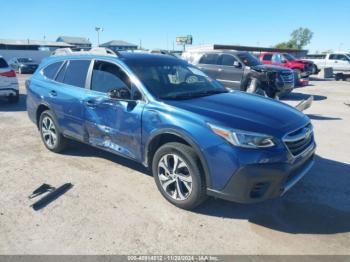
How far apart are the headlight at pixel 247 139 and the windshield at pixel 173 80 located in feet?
3.44

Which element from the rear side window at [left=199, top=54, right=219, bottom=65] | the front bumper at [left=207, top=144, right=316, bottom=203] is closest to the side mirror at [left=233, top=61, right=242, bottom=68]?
the rear side window at [left=199, top=54, right=219, bottom=65]

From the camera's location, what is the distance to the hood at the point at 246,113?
3430 millimetres

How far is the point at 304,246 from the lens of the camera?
3.19 m

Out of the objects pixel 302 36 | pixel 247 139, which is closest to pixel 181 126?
pixel 247 139

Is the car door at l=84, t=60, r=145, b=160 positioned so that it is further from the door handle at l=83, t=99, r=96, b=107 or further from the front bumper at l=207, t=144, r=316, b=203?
the front bumper at l=207, t=144, r=316, b=203

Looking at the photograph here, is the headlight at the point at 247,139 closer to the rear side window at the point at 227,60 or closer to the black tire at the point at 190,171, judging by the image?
the black tire at the point at 190,171

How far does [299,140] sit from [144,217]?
77.1 inches

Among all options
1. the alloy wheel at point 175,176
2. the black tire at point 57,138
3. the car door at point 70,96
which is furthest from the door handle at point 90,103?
the alloy wheel at point 175,176

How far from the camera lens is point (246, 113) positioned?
372 cm

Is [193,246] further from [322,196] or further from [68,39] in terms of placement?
[68,39]

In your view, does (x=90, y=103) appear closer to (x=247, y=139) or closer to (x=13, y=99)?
(x=247, y=139)

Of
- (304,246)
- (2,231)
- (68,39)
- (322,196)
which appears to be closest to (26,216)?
(2,231)

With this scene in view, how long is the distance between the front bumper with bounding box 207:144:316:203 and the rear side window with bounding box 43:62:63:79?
3777 mm

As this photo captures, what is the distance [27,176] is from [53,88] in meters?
1.56
